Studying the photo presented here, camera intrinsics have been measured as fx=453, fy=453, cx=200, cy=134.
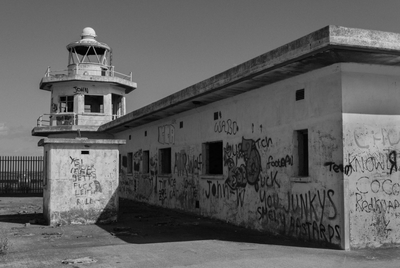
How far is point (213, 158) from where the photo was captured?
49.9ft

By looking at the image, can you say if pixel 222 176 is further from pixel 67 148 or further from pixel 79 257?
pixel 79 257

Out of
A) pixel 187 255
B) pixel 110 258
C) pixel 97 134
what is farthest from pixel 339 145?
pixel 97 134

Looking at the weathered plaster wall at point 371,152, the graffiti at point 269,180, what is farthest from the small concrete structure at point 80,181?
the weathered plaster wall at point 371,152

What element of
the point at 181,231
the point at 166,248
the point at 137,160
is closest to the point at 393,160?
the point at 166,248

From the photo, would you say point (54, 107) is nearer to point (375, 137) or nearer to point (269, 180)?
point (269, 180)

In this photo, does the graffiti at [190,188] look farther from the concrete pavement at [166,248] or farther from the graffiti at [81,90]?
the graffiti at [81,90]

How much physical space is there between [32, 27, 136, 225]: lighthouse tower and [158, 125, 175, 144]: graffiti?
7.62 ft

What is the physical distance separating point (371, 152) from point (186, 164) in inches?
322

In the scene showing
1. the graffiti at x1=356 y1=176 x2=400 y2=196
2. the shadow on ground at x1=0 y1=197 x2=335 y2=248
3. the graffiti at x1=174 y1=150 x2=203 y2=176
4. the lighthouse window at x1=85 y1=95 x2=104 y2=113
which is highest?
the lighthouse window at x1=85 y1=95 x2=104 y2=113

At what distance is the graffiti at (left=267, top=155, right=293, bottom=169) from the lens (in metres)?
10.3

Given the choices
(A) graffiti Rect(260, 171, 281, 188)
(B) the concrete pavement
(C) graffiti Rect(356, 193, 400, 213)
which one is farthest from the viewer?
(A) graffiti Rect(260, 171, 281, 188)

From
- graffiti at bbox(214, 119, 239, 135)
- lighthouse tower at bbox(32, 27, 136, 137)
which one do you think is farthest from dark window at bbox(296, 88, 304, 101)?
A: lighthouse tower at bbox(32, 27, 136, 137)

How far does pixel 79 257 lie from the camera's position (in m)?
8.21

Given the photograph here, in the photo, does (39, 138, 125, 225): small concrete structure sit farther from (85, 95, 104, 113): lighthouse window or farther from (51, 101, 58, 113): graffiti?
(85, 95, 104, 113): lighthouse window
